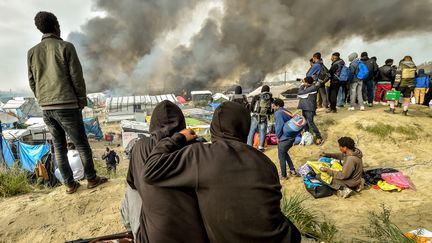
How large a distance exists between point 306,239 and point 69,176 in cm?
271

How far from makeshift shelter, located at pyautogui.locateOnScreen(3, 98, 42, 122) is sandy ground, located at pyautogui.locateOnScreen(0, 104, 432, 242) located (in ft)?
88.2

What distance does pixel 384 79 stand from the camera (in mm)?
8875

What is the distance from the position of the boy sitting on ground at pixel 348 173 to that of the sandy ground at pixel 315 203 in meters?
0.17

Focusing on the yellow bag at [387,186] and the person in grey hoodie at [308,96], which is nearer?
the yellow bag at [387,186]

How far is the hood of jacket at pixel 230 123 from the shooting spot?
1.61m

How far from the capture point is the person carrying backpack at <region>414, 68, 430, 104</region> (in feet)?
26.4

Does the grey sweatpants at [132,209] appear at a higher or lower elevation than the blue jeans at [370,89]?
lower

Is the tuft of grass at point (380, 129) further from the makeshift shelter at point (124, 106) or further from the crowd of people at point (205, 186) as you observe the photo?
the makeshift shelter at point (124, 106)

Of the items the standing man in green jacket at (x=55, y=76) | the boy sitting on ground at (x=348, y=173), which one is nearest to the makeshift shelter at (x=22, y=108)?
the standing man in green jacket at (x=55, y=76)

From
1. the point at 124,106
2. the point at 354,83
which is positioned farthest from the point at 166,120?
the point at 124,106

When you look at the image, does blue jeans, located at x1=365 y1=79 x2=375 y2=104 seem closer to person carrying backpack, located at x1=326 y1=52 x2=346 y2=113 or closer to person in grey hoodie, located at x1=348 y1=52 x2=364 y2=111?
person in grey hoodie, located at x1=348 y1=52 x2=364 y2=111

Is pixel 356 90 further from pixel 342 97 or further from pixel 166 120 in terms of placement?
pixel 166 120

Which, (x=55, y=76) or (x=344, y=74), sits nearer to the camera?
(x=55, y=76)

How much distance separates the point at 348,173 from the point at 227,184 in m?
3.87
